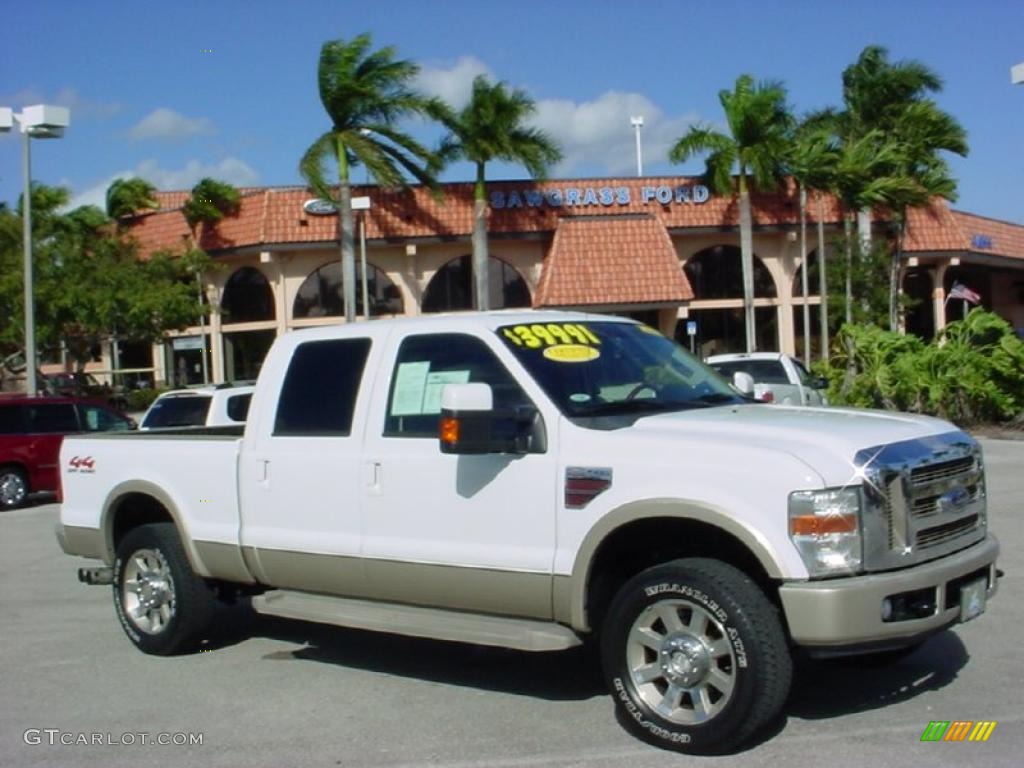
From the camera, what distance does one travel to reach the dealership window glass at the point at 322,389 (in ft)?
22.8

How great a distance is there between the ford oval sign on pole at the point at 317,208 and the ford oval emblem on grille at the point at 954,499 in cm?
3438

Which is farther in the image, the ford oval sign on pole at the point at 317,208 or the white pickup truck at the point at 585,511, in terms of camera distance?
the ford oval sign on pole at the point at 317,208

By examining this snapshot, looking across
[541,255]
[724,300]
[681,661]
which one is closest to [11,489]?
[681,661]

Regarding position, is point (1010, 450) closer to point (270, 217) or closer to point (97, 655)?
point (97, 655)

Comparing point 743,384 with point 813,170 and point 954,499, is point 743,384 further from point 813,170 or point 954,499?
point 813,170

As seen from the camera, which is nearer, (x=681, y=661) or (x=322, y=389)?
(x=681, y=661)

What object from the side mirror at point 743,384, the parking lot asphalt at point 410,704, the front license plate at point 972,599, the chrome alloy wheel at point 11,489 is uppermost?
the side mirror at point 743,384

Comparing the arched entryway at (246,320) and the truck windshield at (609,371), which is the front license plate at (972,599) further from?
the arched entryway at (246,320)

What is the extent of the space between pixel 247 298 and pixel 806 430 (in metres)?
38.0

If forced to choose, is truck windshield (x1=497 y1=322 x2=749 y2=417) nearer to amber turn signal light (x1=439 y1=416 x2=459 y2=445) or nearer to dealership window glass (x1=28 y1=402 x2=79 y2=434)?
amber turn signal light (x1=439 y1=416 x2=459 y2=445)

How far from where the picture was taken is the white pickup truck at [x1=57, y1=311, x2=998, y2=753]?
5.27 m

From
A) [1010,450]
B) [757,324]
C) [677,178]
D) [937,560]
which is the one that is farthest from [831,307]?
[937,560]

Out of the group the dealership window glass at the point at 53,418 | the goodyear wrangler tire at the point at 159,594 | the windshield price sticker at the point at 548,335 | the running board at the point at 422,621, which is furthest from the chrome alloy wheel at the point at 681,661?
the dealership window glass at the point at 53,418

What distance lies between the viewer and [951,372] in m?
21.7
